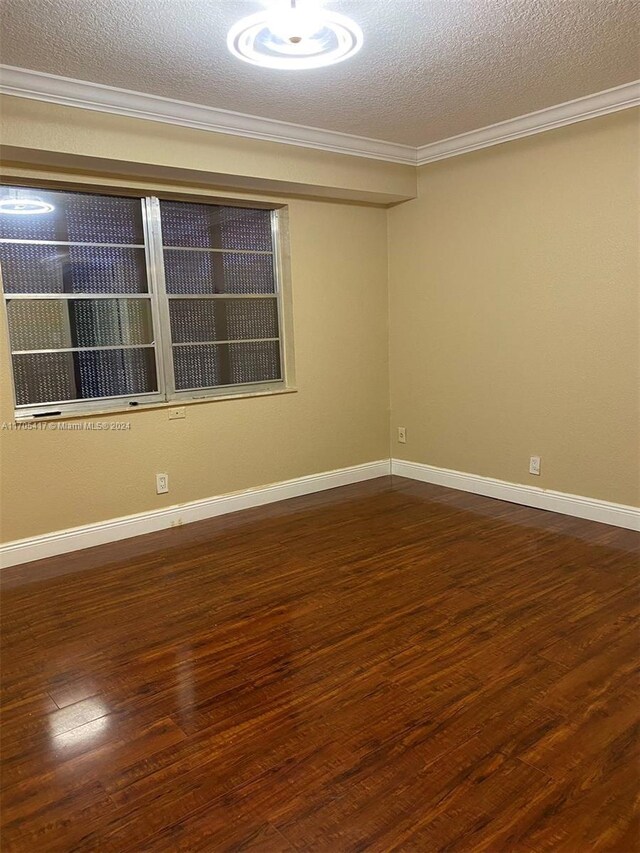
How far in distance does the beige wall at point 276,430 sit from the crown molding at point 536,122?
768 mm

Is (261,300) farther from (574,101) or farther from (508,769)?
(508,769)

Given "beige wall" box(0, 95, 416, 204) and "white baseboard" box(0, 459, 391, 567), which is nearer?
"beige wall" box(0, 95, 416, 204)

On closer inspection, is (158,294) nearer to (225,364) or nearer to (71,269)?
(71,269)

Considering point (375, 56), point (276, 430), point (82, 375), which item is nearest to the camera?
point (375, 56)

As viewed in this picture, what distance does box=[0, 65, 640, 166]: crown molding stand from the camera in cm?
311

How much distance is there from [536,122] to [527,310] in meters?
1.15

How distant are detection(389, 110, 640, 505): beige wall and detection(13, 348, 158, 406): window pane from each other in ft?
7.10

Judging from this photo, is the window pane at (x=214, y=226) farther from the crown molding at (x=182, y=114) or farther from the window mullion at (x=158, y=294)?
the crown molding at (x=182, y=114)

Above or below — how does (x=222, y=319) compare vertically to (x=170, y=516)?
above

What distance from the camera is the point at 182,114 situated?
3545 millimetres

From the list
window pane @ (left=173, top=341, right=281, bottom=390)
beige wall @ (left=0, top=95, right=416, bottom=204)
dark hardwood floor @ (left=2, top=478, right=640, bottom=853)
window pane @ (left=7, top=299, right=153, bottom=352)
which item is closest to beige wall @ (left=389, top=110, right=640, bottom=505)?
beige wall @ (left=0, top=95, right=416, bottom=204)
